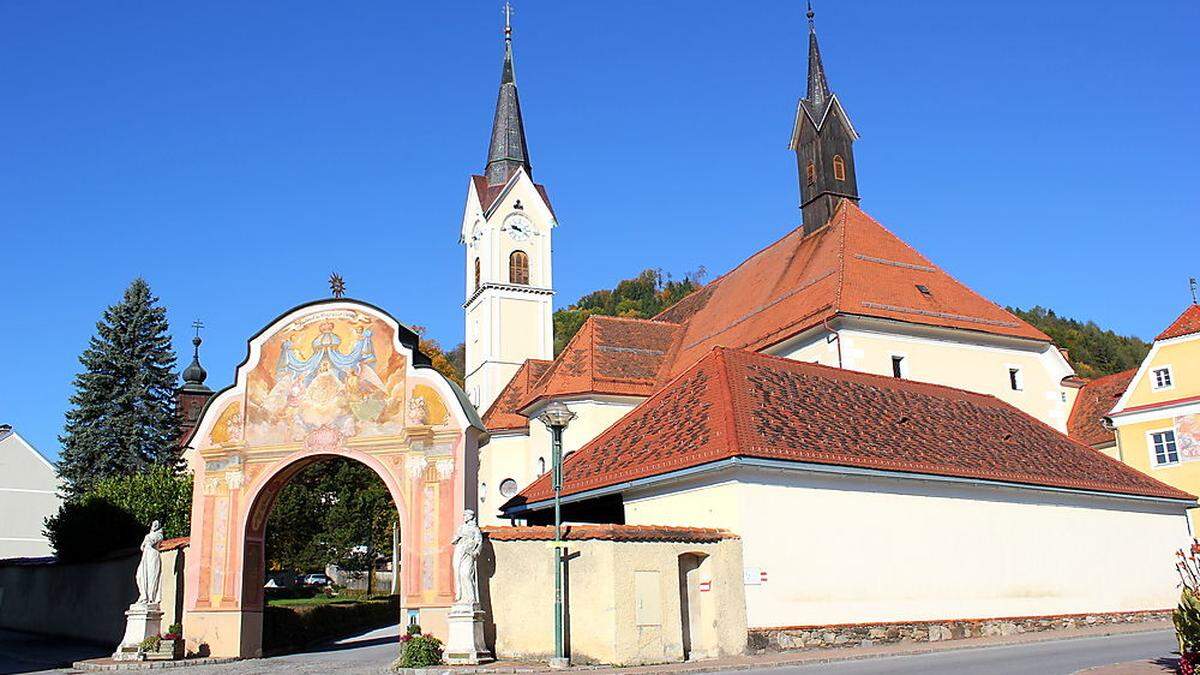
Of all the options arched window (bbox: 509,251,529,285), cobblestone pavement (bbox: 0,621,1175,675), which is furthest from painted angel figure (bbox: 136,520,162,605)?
arched window (bbox: 509,251,529,285)

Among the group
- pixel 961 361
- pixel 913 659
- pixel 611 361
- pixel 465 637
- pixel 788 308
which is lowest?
pixel 913 659

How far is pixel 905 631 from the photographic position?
20.6 meters

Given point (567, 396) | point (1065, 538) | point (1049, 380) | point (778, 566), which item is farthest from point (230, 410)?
point (1049, 380)

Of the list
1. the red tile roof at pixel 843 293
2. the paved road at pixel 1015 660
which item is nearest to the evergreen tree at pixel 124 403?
the red tile roof at pixel 843 293

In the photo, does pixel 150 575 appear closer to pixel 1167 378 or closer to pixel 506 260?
pixel 1167 378

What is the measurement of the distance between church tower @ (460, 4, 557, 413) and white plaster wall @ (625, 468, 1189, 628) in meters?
30.9

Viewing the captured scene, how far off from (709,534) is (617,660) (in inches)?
114

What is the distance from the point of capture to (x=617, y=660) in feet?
55.8

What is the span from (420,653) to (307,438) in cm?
617

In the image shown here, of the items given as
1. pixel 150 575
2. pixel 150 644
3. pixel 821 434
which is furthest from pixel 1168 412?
pixel 150 644

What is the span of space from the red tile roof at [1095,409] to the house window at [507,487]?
21.1 meters

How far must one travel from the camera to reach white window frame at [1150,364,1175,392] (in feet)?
116

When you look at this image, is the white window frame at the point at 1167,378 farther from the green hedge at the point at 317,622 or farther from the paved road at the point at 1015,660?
the green hedge at the point at 317,622

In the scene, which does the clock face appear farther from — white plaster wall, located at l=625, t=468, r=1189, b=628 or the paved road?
the paved road
